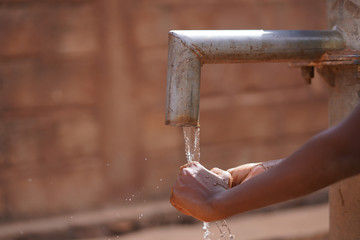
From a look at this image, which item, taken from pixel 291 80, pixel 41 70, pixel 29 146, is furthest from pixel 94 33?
pixel 291 80

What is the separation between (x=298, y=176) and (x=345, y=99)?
1.25 feet

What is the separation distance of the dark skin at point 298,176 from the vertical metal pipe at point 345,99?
34cm

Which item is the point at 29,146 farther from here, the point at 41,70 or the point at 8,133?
the point at 41,70

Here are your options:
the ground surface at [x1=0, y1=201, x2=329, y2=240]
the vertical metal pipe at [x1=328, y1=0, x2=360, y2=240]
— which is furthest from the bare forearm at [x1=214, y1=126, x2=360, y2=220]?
the ground surface at [x1=0, y1=201, x2=329, y2=240]

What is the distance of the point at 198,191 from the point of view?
922mm

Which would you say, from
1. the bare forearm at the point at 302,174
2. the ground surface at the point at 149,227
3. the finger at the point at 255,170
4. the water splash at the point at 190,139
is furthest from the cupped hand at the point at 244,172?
the ground surface at the point at 149,227

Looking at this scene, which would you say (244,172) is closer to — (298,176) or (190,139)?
(190,139)

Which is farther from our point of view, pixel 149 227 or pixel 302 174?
pixel 149 227

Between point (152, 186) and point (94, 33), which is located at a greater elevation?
point (94, 33)

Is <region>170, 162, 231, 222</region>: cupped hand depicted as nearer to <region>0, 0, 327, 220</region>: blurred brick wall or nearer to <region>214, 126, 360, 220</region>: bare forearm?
<region>214, 126, 360, 220</region>: bare forearm

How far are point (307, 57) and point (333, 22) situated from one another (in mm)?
114

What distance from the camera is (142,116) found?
3254mm

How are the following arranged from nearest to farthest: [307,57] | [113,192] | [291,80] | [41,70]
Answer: [307,57], [41,70], [113,192], [291,80]

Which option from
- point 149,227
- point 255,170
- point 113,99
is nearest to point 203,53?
point 255,170
